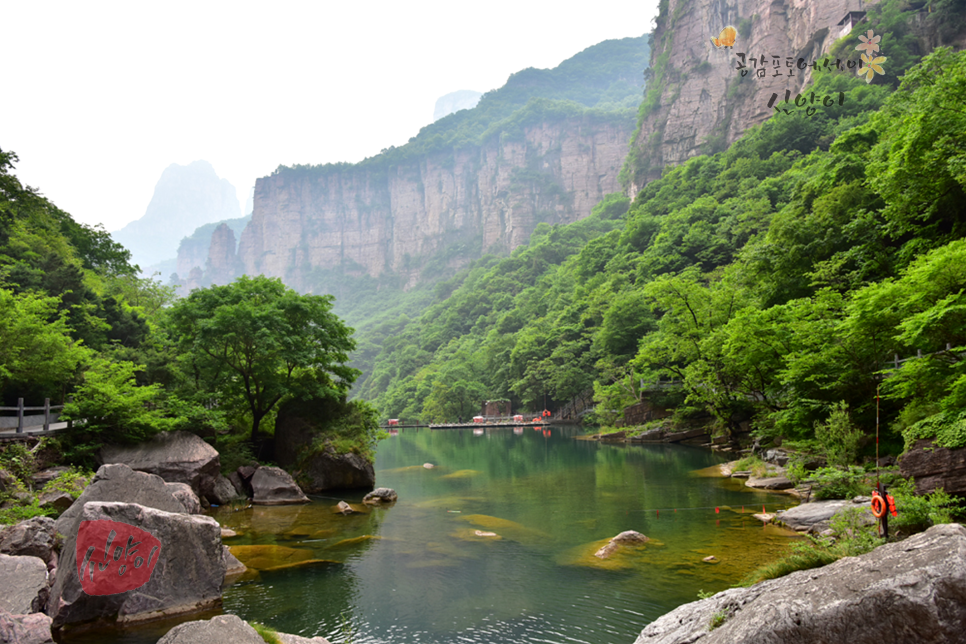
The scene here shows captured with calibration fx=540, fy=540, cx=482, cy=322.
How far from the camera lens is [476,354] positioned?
74750mm

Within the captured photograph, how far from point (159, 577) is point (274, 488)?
984 cm

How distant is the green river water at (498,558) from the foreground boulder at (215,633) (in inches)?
93.8

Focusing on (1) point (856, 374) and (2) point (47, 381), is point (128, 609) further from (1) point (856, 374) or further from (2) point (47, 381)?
(1) point (856, 374)

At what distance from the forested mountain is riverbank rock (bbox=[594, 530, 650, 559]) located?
586 centimetres

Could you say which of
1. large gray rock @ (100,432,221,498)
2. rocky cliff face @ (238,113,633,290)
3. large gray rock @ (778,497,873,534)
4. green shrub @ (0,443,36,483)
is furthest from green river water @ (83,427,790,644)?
rocky cliff face @ (238,113,633,290)

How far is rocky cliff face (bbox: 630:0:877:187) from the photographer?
59.0 m

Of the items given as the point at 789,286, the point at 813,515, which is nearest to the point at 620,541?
the point at 813,515

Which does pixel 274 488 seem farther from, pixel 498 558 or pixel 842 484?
pixel 842 484

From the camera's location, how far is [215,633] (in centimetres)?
598

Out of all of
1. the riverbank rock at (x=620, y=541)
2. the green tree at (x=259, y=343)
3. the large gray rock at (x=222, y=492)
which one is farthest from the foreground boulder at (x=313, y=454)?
the riverbank rock at (x=620, y=541)

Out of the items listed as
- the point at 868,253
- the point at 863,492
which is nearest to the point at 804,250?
the point at 868,253

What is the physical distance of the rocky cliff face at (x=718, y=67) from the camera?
5903cm

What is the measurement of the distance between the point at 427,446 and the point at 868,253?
30243 millimetres

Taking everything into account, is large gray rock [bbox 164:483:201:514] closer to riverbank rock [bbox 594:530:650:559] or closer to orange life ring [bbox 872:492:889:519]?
riverbank rock [bbox 594:530:650:559]
